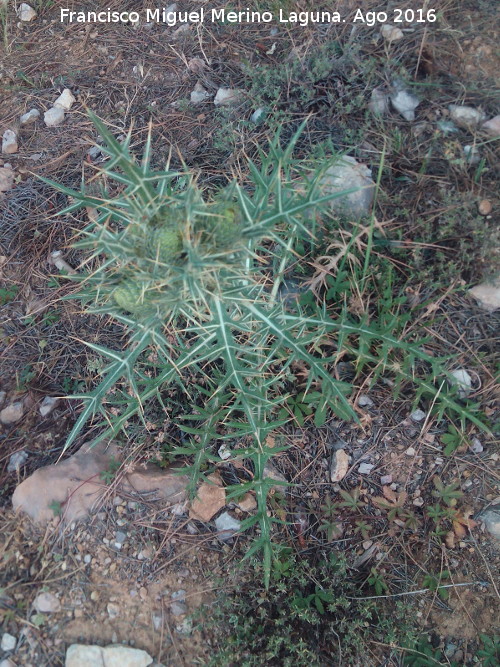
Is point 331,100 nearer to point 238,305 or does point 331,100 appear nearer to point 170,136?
point 170,136

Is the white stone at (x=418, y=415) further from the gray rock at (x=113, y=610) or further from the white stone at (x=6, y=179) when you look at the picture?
the white stone at (x=6, y=179)

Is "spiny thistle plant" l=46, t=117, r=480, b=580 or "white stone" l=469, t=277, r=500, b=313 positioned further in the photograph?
"white stone" l=469, t=277, r=500, b=313

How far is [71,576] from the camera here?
Result: 235cm

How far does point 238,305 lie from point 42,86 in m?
2.41

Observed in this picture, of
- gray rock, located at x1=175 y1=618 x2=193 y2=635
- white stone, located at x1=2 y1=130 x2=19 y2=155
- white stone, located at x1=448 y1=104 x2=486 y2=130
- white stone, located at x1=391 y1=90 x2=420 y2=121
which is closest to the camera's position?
gray rock, located at x1=175 y1=618 x2=193 y2=635

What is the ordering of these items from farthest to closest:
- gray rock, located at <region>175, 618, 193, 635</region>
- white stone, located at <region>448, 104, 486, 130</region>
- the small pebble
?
A: white stone, located at <region>448, 104, 486, 130</region>, the small pebble, gray rock, located at <region>175, 618, 193, 635</region>

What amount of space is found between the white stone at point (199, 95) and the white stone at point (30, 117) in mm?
1023

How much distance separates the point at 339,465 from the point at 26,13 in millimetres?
3589

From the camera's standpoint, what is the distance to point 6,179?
3.21 meters

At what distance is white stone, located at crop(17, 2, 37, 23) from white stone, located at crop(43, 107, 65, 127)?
2.69 feet

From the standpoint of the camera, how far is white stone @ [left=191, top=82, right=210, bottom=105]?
3148 millimetres

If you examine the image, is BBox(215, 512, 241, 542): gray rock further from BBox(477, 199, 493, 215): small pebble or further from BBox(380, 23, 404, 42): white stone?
BBox(380, 23, 404, 42): white stone

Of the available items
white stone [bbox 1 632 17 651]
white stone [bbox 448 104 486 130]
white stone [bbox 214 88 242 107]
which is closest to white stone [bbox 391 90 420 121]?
white stone [bbox 448 104 486 130]

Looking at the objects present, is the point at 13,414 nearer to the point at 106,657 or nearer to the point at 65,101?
the point at 106,657
